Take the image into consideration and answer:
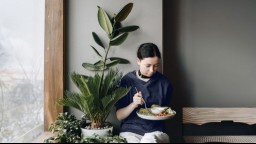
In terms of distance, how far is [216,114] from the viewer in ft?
9.14

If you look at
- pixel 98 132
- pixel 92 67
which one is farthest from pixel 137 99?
pixel 92 67

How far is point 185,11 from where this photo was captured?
292cm

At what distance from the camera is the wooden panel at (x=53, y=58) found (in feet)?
8.65

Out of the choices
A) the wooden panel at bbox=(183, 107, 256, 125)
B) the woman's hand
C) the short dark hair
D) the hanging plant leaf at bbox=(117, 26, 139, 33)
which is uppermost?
the hanging plant leaf at bbox=(117, 26, 139, 33)

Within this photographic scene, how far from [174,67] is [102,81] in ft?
2.84

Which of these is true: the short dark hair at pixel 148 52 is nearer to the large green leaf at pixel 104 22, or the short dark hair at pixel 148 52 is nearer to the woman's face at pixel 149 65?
the woman's face at pixel 149 65

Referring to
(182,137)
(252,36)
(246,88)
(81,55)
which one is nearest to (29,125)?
(81,55)

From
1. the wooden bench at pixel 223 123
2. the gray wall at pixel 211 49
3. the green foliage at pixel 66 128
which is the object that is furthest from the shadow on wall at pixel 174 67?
the green foliage at pixel 66 128

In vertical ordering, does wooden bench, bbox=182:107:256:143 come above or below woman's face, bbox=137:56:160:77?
below

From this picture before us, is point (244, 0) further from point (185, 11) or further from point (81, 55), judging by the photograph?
point (81, 55)

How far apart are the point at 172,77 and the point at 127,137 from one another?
0.91 meters

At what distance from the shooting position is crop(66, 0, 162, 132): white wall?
264cm

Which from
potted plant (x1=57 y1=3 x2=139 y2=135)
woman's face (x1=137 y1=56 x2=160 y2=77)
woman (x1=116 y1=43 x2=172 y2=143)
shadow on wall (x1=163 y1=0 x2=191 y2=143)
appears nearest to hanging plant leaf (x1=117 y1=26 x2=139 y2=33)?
potted plant (x1=57 y1=3 x2=139 y2=135)

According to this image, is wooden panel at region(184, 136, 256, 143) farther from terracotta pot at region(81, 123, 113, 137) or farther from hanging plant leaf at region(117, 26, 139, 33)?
hanging plant leaf at region(117, 26, 139, 33)
